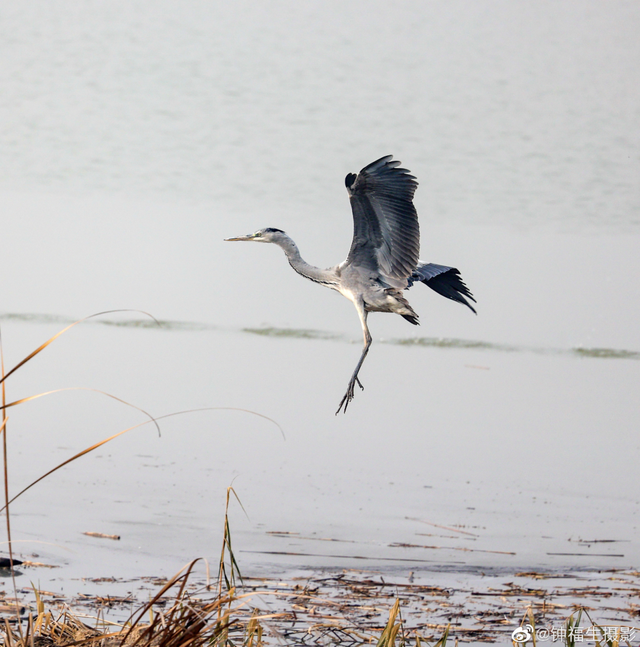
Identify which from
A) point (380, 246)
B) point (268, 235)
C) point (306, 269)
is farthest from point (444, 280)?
point (268, 235)

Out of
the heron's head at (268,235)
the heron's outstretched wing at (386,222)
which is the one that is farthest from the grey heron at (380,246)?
the heron's head at (268,235)

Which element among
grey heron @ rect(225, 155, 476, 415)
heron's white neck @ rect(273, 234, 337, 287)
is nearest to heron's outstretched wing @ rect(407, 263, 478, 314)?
grey heron @ rect(225, 155, 476, 415)

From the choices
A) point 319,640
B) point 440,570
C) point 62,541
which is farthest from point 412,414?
point 319,640

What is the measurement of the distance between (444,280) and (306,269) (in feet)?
2.48

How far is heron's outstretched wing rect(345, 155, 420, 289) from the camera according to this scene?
15.3ft

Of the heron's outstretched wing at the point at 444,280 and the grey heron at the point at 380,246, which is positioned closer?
the grey heron at the point at 380,246

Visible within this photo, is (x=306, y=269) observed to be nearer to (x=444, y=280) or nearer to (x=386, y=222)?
(x=386, y=222)

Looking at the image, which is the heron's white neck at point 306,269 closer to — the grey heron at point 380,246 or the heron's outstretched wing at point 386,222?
the grey heron at point 380,246

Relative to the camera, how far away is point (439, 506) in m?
6.61

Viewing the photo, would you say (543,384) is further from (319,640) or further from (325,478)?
(319,640)

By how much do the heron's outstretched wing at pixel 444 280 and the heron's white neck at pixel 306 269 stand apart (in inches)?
14.9

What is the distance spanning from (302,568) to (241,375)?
13.2ft

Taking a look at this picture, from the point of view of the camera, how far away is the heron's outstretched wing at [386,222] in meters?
4.67

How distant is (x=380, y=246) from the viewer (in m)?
4.76
